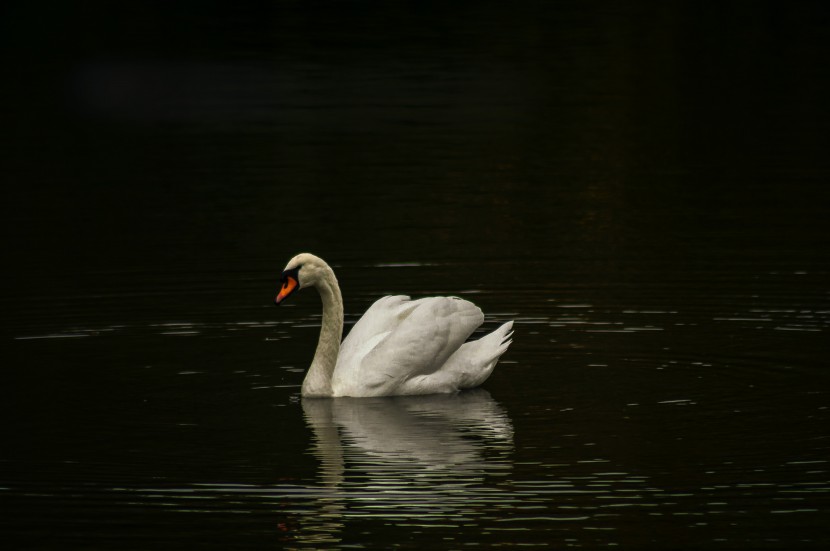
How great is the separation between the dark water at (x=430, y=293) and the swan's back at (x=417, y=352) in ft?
0.67

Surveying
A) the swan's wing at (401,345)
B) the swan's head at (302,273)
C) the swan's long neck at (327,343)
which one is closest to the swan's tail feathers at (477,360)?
the swan's wing at (401,345)

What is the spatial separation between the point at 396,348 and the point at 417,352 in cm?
16

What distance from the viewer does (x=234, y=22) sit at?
6234cm

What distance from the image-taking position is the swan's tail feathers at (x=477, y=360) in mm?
15469

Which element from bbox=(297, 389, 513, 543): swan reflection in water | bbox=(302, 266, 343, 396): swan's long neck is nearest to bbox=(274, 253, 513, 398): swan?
bbox=(302, 266, 343, 396): swan's long neck

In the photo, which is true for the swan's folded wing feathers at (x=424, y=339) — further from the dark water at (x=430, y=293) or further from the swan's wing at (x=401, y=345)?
the dark water at (x=430, y=293)

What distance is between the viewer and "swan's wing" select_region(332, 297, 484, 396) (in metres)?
15.2

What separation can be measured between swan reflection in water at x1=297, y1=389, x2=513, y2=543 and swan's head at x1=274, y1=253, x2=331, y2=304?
36.4 inches

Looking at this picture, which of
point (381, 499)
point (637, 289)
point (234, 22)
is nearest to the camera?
point (381, 499)

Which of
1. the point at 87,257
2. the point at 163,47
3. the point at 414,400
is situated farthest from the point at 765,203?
the point at 163,47

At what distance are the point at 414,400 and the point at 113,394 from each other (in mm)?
2292

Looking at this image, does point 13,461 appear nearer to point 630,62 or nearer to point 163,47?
point 630,62

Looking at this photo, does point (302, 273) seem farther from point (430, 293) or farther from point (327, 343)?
point (430, 293)

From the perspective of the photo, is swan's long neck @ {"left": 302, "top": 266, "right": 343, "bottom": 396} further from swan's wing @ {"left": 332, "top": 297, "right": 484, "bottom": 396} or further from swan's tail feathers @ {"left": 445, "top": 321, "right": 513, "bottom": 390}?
swan's tail feathers @ {"left": 445, "top": 321, "right": 513, "bottom": 390}
